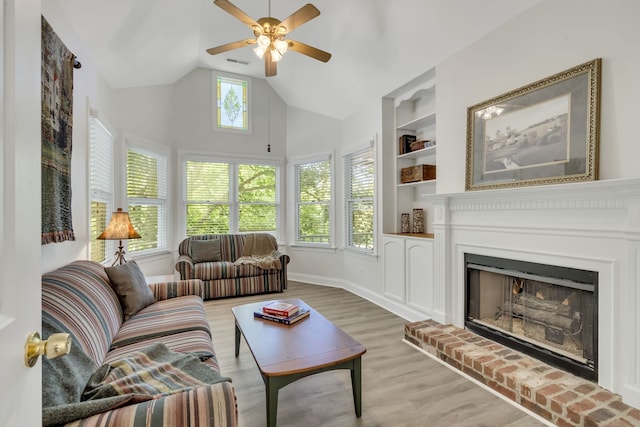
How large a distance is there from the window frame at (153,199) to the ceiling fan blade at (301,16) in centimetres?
283

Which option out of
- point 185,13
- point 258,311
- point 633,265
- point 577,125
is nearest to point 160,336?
point 258,311

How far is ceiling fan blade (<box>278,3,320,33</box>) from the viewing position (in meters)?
2.26

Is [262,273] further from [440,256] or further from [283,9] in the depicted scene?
[283,9]

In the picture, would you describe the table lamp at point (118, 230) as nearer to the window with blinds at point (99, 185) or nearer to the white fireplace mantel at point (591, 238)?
the window with blinds at point (99, 185)

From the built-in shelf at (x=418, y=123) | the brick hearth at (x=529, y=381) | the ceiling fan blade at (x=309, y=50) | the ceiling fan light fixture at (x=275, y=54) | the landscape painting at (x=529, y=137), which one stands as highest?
the ceiling fan blade at (x=309, y=50)

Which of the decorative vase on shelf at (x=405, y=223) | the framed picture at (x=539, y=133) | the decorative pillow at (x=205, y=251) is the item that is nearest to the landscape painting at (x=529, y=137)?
the framed picture at (x=539, y=133)

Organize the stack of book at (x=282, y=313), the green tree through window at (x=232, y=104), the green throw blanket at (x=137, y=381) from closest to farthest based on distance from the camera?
1. the green throw blanket at (x=137, y=381)
2. the stack of book at (x=282, y=313)
3. the green tree through window at (x=232, y=104)

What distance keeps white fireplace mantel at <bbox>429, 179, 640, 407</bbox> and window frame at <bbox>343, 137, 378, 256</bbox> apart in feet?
4.91

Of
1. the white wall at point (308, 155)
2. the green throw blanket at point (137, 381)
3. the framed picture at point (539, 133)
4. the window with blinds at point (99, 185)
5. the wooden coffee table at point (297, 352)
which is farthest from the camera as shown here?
the white wall at point (308, 155)

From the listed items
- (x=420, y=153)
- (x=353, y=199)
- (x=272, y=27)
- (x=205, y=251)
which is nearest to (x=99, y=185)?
(x=205, y=251)

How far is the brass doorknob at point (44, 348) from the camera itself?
64 cm

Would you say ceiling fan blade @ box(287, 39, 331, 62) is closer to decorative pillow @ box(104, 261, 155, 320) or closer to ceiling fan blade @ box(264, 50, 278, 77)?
ceiling fan blade @ box(264, 50, 278, 77)

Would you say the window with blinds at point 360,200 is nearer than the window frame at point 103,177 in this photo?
No

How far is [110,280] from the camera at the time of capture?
2.44m
